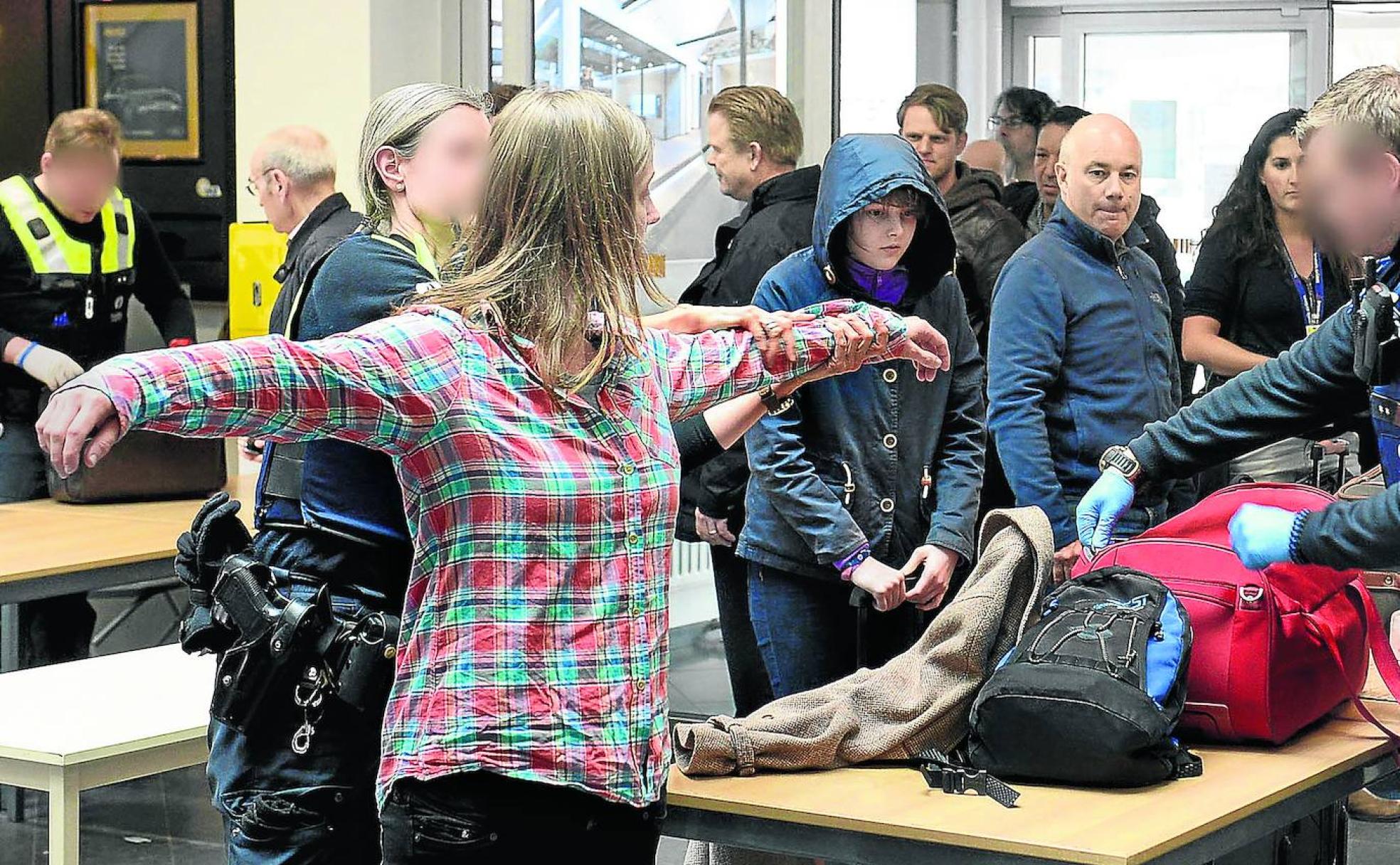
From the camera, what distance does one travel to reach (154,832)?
454 centimetres

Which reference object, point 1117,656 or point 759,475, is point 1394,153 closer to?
point 1117,656

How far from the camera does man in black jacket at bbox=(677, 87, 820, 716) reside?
3.66m

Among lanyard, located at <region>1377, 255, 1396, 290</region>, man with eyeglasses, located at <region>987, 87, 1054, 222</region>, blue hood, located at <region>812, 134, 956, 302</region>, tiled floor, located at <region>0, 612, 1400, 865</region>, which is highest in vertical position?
man with eyeglasses, located at <region>987, 87, 1054, 222</region>

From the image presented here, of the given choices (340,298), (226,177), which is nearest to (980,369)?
(340,298)

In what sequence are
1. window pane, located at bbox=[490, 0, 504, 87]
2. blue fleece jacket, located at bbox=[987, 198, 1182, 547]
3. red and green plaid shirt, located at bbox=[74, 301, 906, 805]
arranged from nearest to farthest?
red and green plaid shirt, located at bbox=[74, 301, 906, 805] → blue fleece jacket, located at bbox=[987, 198, 1182, 547] → window pane, located at bbox=[490, 0, 504, 87]

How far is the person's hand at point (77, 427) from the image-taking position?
142 centimetres

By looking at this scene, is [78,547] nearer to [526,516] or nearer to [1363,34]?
[526,516]

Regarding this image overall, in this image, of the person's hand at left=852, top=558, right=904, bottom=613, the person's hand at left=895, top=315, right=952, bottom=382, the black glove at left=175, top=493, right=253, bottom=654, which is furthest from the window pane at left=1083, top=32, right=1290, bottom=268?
the black glove at left=175, top=493, right=253, bottom=654

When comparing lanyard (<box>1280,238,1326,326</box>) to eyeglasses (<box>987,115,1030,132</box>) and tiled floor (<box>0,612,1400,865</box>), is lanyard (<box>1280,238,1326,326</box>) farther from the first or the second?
eyeglasses (<box>987,115,1030,132</box>)

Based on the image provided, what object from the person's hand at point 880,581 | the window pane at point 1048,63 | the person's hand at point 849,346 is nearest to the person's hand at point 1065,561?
the person's hand at point 880,581

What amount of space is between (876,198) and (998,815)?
1192mm

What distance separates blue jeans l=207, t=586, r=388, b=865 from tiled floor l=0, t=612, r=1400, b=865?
1849 mm

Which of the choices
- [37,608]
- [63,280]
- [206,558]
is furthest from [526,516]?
[63,280]

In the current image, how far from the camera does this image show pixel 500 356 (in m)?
1.80
